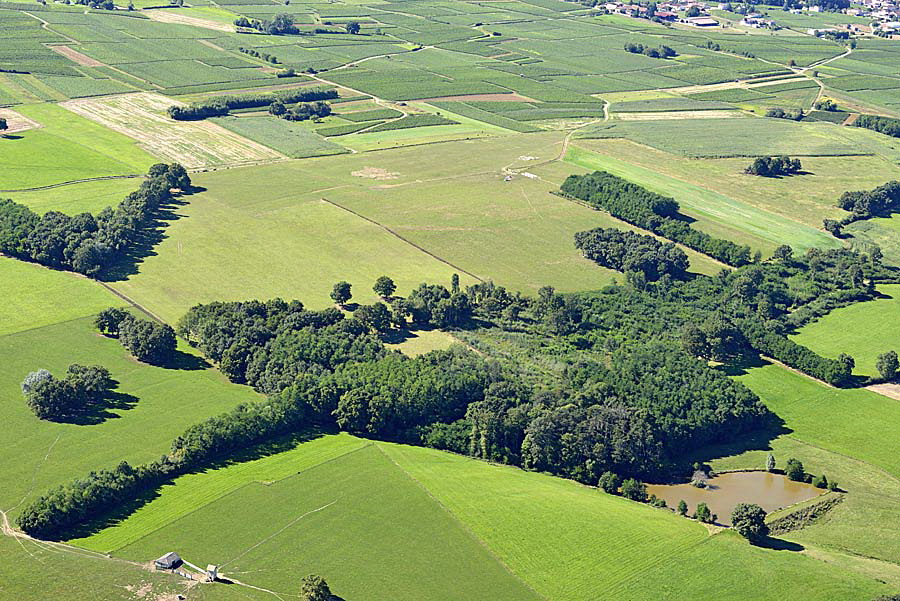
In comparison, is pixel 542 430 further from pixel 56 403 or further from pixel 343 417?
pixel 56 403

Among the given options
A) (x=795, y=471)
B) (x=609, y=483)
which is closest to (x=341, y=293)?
(x=609, y=483)

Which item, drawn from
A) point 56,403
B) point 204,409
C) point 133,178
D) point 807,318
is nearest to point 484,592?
point 204,409

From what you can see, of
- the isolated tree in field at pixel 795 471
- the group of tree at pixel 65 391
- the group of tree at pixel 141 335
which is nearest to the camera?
the isolated tree in field at pixel 795 471

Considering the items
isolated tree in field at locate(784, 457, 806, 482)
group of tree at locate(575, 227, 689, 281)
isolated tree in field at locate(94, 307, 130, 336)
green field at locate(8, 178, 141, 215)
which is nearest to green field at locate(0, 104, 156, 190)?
green field at locate(8, 178, 141, 215)

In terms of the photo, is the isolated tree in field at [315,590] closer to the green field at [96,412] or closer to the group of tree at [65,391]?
the green field at [96,412]

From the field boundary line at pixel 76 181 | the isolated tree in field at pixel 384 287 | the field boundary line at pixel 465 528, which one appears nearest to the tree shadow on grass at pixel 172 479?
the field boundary line at pixel 465 528

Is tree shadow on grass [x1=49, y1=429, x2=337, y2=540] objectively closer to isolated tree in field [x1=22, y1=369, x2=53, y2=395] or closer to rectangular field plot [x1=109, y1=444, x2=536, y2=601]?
rectangular field plot [x1=109, y1=444, x2=536, y2=601]

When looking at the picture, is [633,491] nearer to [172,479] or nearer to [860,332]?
[172,479]
